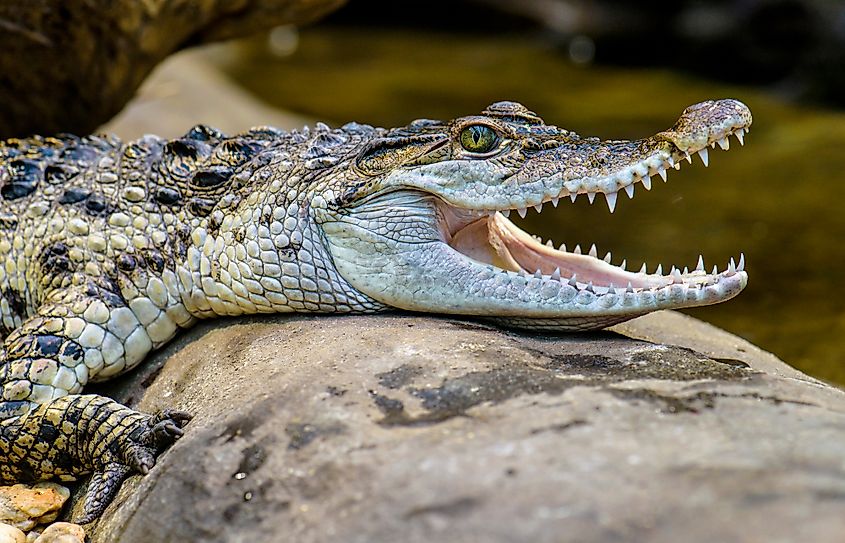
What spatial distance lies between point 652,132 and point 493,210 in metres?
6.49

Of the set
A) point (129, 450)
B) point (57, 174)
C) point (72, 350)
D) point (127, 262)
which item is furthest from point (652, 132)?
point (129, 450)

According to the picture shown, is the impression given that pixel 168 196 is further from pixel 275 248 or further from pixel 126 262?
pixel 275 248

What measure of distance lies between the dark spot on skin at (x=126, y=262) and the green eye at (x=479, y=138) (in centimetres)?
128

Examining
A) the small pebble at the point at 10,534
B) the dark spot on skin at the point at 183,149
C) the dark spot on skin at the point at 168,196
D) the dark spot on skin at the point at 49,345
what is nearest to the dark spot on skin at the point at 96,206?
the dark spot on skin at the point at 168,196

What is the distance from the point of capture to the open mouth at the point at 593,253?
2.94 metres

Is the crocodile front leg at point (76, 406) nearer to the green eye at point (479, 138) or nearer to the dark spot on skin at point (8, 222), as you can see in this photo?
the dark spot on skin at point (8, 222)

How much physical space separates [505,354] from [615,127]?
7126mm

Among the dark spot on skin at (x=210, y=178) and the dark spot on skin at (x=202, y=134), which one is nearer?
the dark spot on skin at (x=210, y=178)

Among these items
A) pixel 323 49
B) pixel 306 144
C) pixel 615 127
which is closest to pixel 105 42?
pixel 306 144

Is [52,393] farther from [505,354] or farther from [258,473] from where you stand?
[505,354]

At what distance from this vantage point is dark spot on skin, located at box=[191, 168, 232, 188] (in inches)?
138

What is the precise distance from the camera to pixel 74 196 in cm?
361

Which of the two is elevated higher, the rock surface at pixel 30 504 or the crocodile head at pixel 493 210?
the crocodile head at pixel 493 210

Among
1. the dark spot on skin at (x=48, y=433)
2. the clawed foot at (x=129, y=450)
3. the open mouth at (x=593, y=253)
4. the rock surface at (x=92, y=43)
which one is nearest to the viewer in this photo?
the clawed foot at (x=129, y=450)
